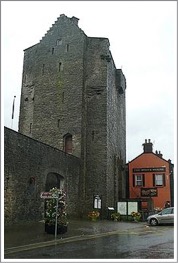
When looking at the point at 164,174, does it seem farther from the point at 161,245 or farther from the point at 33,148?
the point at 161,245

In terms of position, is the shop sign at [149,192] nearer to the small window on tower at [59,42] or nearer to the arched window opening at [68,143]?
the arched window opening at [68,143]

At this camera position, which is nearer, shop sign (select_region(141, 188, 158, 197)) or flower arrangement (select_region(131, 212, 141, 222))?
flower arrangement (select_region(131, 212, 141, 222))

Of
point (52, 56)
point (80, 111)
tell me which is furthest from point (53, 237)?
point (52, 56)

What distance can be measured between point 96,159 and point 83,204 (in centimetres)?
350

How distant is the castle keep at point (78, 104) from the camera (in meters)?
27.0

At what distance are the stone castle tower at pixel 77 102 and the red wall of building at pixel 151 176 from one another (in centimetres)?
381

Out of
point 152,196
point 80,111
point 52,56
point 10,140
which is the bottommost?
point 152,196

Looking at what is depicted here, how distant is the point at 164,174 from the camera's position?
115ft

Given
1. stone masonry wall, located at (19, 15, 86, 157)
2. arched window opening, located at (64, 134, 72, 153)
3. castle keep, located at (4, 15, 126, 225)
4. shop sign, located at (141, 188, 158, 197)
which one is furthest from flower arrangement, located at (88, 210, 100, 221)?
shop sign, located at (141, 188, 158, 197)

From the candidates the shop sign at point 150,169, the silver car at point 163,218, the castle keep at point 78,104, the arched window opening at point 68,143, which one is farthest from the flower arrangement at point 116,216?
the shop sign at point 150,169

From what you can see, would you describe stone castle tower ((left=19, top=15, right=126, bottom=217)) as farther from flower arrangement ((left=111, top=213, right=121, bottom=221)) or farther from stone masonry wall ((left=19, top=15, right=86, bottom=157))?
flower arrangement ((left=111, top=213, right=121, bottom=221))

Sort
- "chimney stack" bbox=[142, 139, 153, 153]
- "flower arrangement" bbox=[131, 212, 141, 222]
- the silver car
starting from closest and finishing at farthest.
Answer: the silver car
"flower arrangement" bbox=[131, 212, 141, 222]
"chimney stack" bbox=[142, 139, 153, 153]

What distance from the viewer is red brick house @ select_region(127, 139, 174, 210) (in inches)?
1345

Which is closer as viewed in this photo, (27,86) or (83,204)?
(83,204)
